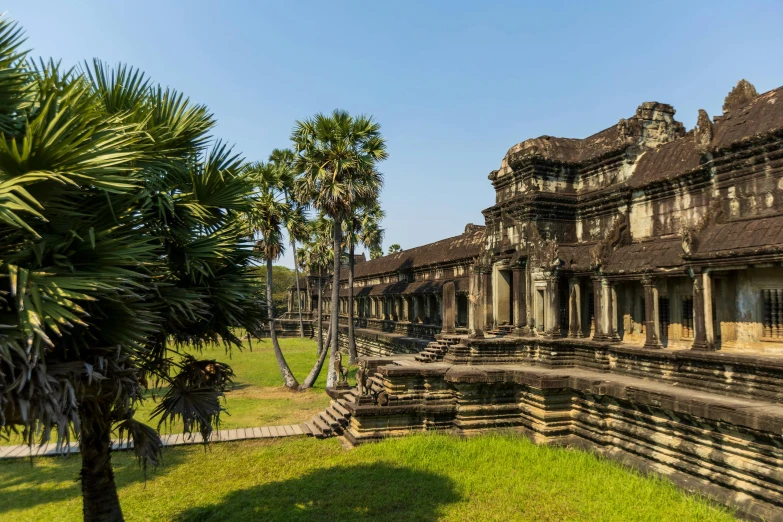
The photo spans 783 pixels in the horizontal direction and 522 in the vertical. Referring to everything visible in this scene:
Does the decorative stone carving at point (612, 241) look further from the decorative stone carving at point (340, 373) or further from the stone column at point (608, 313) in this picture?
the decorative stone carving at point (340, 373)

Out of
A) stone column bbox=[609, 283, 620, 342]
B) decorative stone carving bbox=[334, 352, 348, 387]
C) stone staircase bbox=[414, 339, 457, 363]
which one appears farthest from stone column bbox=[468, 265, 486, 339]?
decorative stone carving bbox=[334, 352, 348, 387]

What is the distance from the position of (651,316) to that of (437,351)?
18.6ft

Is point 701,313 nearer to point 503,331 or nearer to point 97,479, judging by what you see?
point 503,331

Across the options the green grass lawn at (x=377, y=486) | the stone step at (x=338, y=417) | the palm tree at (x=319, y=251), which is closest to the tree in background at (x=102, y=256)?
the green grass lawn at (x=377, y=486)

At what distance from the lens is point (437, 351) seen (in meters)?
14.4

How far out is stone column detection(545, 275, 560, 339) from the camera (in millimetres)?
13117

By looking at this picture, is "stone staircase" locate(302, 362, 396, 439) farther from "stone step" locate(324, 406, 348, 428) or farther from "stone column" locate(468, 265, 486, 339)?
"stone column" locate(468, 265, 486, 339)

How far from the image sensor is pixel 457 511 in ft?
Result: 24.8

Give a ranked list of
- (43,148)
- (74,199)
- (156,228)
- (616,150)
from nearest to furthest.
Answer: (43,148)
(74,199)
(156,228)
(616,150)

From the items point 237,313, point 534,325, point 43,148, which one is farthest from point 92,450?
point 534,325

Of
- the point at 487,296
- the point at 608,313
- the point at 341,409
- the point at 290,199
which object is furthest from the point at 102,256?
the point at 290,199

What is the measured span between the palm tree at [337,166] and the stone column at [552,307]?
26.5 ft

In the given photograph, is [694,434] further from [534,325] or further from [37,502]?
[37,502]

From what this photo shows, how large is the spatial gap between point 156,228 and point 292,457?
6803 mm
